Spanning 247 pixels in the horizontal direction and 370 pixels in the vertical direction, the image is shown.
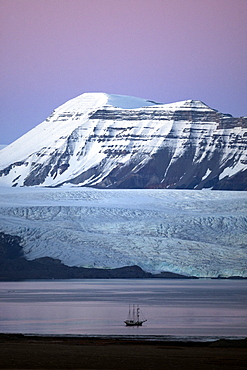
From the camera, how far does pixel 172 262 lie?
5403cm

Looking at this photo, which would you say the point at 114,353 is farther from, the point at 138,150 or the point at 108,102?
the point at 108,102

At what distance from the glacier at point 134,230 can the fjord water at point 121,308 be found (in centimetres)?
144

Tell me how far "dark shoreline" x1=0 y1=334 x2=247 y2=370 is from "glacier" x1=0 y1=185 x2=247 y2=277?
88.3ft

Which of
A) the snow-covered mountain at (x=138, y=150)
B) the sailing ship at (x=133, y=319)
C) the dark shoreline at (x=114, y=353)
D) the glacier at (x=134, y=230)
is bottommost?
the dark shoreline at (x=114, y=353)

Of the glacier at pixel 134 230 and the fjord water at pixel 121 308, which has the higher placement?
the glacier at pixel 134 230

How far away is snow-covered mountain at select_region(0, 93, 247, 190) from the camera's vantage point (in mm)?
140375

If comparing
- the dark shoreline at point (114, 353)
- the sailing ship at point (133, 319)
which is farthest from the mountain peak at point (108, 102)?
the dark shoreline at point (114, 353)

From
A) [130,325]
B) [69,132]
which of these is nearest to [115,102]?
[69,132]

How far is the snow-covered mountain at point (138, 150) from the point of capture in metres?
140

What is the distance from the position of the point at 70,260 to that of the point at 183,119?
8940 centimetres

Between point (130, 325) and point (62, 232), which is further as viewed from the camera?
point (62, 232)

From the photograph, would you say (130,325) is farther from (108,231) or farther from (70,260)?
(108,231)

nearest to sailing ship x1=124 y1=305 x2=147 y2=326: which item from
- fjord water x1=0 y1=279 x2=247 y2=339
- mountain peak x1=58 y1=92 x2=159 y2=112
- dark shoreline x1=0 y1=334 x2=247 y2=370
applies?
fjord water x1=0 y1=279 x2=247 y2=339

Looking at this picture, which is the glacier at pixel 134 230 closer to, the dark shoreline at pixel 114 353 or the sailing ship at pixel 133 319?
the sailing ship at pixel 133 319
